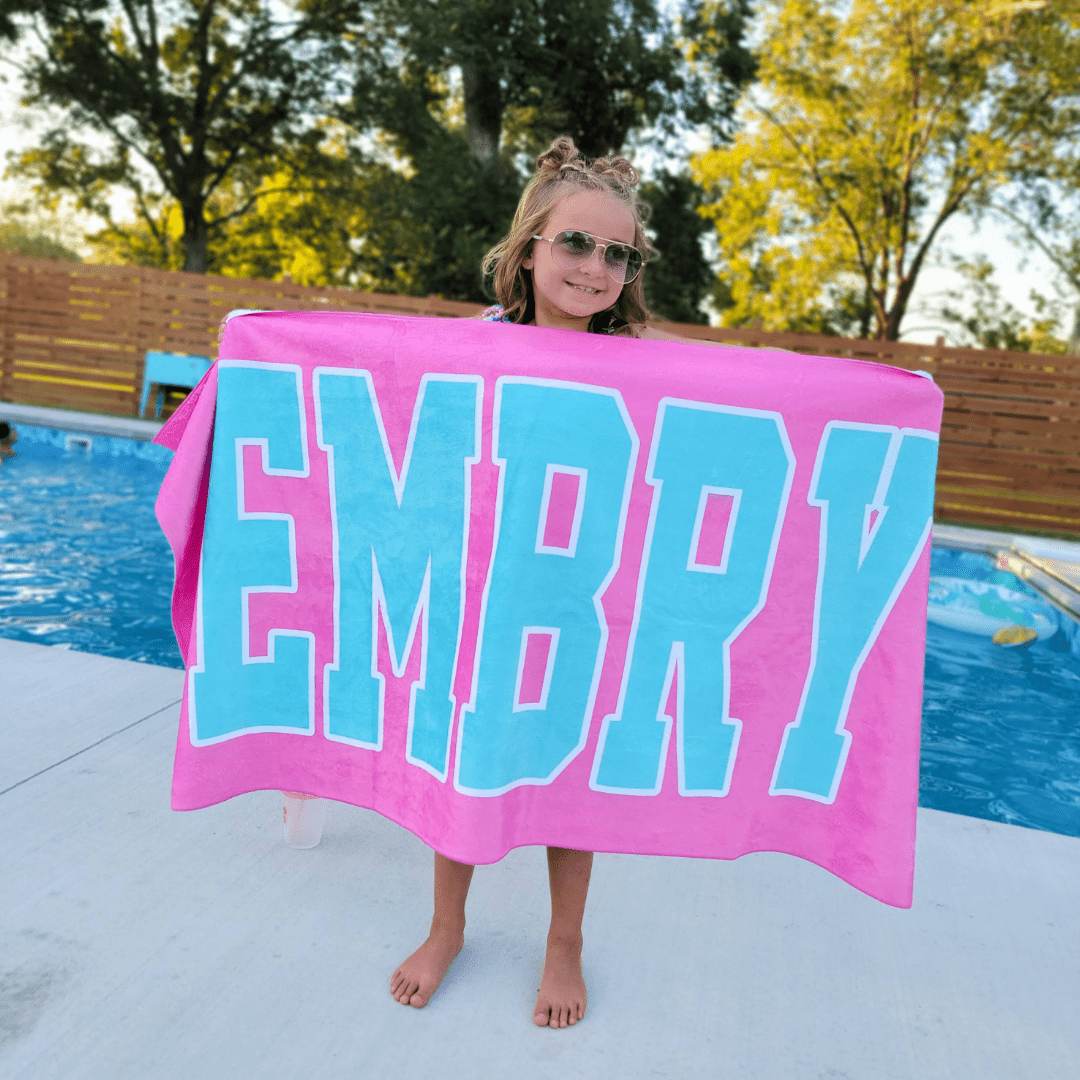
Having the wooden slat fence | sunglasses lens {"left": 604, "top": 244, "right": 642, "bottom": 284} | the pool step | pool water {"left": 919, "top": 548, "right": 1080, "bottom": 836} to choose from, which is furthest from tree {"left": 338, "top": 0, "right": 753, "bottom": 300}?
sunglasses lens {"left": 604, "top": 244, "right": 642, "bottom": 284}

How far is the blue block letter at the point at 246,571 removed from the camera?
1.97m

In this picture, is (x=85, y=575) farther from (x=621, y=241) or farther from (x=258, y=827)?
(x=621, y=241)

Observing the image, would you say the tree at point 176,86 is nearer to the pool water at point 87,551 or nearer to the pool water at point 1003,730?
the pool water at point 87,551

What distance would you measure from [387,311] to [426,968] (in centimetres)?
1222

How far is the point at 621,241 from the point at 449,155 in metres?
18.4

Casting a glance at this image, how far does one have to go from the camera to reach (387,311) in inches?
521

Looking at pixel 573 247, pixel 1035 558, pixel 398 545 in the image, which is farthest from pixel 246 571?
pixel 1035 558

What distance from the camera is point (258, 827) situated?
7.95 feet

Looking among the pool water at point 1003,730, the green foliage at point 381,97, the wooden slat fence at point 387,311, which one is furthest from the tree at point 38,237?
the pool water at point 1003,730

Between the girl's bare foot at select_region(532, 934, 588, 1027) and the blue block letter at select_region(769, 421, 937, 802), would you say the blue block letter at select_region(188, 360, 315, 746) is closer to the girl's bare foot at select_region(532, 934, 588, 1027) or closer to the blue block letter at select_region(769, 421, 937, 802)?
the girl's bare foot at select_region(532, 934, 588, 1027)

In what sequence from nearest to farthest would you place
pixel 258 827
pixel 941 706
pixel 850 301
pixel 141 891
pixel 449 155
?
pixel 141 891 < pixel 258 827 < pixel 941 706 < pixel 449 155 < pixel 850 301

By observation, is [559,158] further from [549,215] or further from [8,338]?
[8,338]

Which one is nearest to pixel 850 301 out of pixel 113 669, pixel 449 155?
pixel 449 155

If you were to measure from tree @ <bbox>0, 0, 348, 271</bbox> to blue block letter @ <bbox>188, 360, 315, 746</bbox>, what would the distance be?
2126cm
